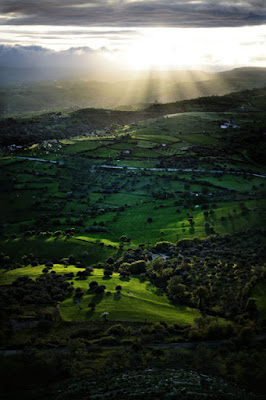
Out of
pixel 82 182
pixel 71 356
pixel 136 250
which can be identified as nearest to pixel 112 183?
pixel 82 182

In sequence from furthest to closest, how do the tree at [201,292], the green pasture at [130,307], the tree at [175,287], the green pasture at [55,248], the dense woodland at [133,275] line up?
the green pasture at [55,248] → the tree at [175,287] → the tree at [201,292] → the green pasture at [130,307] → the dense woodland at [133,275]

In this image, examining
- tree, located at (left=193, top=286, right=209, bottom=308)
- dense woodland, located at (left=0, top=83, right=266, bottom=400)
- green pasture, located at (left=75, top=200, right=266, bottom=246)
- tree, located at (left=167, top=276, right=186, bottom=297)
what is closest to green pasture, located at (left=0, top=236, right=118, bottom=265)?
dense woodland, located at (left=0, top=83, right=266, bottom=400)

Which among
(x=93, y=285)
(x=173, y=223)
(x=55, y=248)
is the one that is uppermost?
(x=93, y=285)

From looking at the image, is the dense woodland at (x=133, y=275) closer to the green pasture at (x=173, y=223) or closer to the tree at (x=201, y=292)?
the tree at (x=201, y=292)

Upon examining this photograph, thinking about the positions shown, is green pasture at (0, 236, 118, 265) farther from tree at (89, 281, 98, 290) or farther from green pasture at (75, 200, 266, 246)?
tree at (89, 281, 98, 290)

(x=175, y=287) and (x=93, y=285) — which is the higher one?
(x=175, y=287)

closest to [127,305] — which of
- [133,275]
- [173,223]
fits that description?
[133,275]

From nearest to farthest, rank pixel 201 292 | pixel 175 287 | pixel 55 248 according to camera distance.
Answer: pixel 201 292, pixel 175 287, pixel 55 248

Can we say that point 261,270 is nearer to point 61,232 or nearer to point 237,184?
point 61,232

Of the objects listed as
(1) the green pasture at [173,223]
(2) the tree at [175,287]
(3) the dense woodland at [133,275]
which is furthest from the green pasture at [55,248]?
(2) the tree at [175,287]

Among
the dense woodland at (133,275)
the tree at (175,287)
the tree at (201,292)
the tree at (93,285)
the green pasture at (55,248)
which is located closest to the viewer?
the dense woodland at (133,275)

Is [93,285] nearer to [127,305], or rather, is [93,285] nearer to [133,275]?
[127,305]
